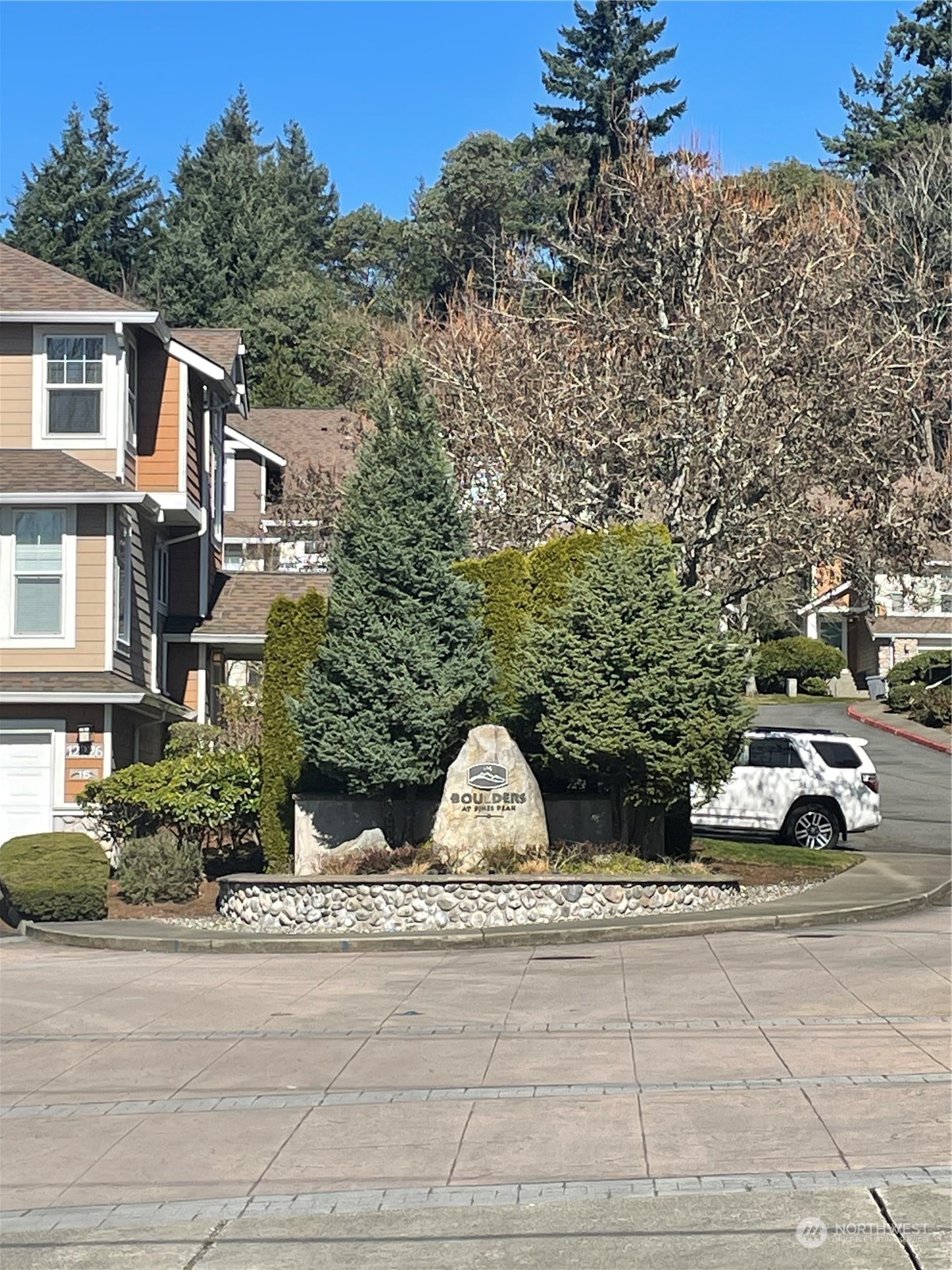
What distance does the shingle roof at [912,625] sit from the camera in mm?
56594

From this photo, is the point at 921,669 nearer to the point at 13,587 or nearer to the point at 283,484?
the point at 283,484

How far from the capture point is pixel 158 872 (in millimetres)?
22672

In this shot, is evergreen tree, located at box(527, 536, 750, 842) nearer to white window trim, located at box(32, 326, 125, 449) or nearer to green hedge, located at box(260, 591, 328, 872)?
green hedge, located at box(260, 591, 328, 872)

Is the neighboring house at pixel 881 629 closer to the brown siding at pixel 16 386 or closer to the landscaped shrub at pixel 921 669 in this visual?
the landscaped shrub at pixel 921 669

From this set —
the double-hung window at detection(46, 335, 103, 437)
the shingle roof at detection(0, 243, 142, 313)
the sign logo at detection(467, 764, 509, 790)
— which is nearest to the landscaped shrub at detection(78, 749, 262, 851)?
the sign logo at detection(467, 764, 509, 790)

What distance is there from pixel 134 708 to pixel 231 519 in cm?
1768

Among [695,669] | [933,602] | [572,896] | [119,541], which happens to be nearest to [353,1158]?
[572,896]

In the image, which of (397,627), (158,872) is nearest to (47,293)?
(397,627)

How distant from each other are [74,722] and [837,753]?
1234 cm

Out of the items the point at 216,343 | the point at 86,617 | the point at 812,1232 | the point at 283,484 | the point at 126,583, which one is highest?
the point at 216,343

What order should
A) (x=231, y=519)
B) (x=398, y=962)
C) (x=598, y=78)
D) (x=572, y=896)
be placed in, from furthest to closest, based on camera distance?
(x=598, y=78)
(x=231, y=519)
(x=572, y=896)
(x=398, y=962)

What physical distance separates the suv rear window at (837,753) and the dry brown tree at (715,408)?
290cm

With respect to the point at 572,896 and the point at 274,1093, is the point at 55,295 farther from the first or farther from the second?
the point at 274,1093

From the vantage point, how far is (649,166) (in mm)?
33344
